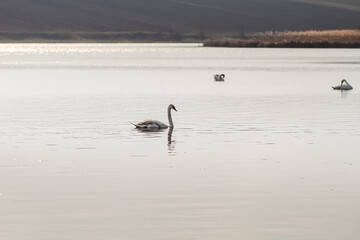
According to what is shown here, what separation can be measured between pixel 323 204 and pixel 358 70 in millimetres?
59805

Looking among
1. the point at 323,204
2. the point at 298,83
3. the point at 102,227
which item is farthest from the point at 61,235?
the point at 298,83

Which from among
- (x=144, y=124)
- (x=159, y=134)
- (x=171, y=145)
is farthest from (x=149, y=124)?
(x=171, y=145)

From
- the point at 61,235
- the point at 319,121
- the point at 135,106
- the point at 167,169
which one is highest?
the point at 135,106

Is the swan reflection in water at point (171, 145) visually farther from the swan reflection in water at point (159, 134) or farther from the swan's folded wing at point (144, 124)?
the swan's folded wing at point (144, 124)

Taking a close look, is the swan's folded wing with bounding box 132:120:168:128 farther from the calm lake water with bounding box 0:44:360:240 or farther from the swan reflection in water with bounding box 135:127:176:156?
the calm lake water with bounding box 0:44:360:240

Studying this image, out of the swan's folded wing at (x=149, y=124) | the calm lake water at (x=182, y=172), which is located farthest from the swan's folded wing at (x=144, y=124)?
the calm lake water at (x=182, y=172)

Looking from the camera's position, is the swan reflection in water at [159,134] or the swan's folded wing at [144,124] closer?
the swan reflection in water at [159,134]

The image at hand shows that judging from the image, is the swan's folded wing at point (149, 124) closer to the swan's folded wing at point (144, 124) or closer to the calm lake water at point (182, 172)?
the swan's folded wing at point (144, 124)

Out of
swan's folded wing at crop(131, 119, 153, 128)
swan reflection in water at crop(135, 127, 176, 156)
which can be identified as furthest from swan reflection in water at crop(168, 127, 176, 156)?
swan's folded wing at crop(131, 119, 153, 128)

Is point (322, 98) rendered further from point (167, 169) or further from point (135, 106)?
point (167, 169)

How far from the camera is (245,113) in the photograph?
1369 inches

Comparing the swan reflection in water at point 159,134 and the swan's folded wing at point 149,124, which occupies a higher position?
the swan's folded wing at point 149,124

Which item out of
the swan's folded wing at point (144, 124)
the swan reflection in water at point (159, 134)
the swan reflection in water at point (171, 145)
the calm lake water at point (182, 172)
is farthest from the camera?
the swan's folded wing at point (144, 124)

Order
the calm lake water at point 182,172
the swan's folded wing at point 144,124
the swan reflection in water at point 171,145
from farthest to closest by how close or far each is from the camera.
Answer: the swan's folded wing at point 144,124 → the swan reflection in water at point 171,145 → the calm lake water at point 182,172
